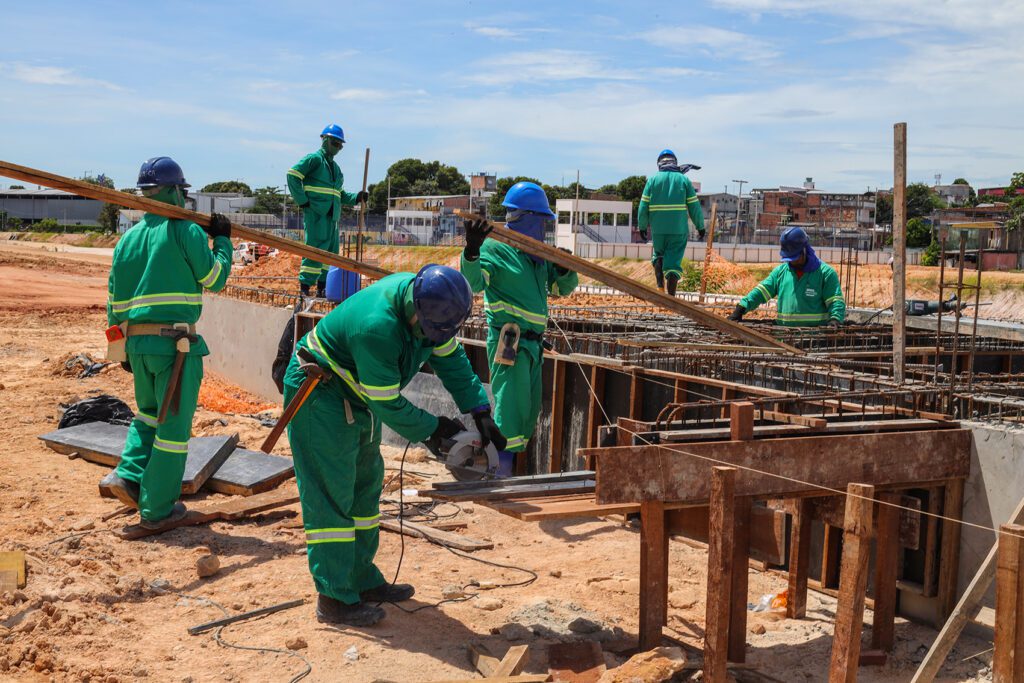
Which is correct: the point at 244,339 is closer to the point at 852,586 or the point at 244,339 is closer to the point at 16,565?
the point at 16,565

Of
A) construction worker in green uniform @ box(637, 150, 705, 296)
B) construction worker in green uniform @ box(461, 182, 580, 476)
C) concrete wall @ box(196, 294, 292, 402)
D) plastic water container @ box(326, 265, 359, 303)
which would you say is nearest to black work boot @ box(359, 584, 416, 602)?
construction worker in green uniform @ box(461, 182, 580, 476)

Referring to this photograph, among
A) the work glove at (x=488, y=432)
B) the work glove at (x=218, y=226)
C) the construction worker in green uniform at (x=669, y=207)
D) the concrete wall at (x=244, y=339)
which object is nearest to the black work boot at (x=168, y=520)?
the work glove at (x=218, y=226)

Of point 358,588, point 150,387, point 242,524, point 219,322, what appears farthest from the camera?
point 219,322

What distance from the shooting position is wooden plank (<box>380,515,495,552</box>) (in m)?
7.71

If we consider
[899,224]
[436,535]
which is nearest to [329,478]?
[436,535]

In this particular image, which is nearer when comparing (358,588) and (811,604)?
(358,588)

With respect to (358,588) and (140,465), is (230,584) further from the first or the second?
(140,465)

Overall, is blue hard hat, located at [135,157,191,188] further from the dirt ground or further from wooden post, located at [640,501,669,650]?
wooden post, located at [640,501,669,650]

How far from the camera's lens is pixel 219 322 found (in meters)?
16.8

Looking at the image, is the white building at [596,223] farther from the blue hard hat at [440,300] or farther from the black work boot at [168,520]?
the blue hard hat at [440,300]

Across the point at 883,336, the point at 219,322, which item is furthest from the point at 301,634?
the point at 219,322

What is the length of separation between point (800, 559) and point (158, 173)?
17.6ft

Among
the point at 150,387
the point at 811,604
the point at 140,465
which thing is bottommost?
the point at 811,604

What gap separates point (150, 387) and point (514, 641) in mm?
3509
